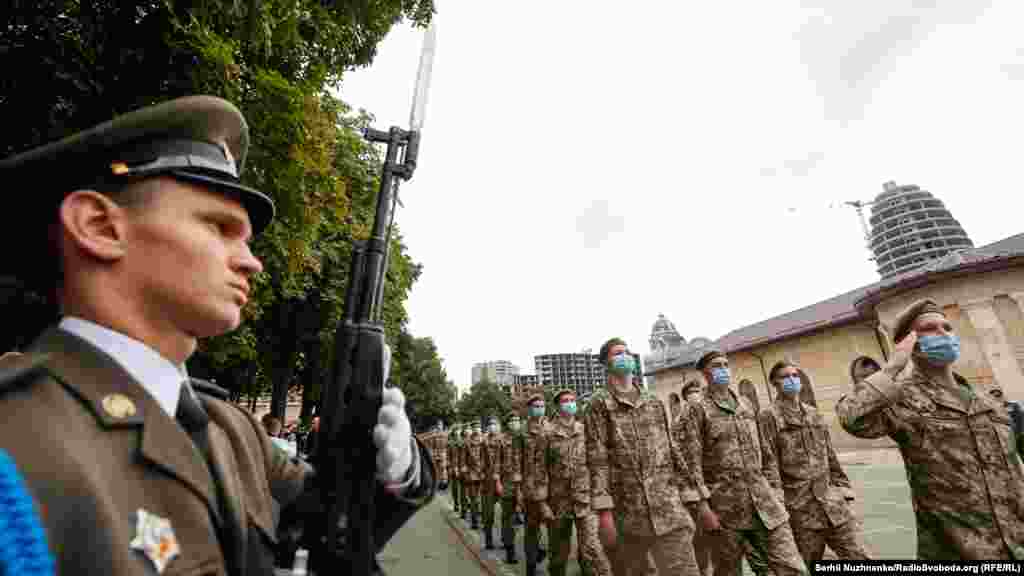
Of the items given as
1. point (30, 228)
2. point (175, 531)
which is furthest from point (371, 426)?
point (30, 228)

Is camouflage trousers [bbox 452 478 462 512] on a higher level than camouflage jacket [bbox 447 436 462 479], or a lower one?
lower

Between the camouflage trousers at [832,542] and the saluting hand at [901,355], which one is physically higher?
the saluting hand at [901,355]

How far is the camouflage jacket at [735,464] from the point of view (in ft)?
14.6

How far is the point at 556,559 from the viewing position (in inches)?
239

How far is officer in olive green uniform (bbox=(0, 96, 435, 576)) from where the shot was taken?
828 mm

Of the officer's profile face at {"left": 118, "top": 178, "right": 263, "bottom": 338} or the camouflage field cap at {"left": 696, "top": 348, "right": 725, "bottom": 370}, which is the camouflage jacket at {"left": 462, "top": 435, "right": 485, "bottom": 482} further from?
the officer's profile face at {"left": 118, "top": 178, "right": 263, "bottom": 338}

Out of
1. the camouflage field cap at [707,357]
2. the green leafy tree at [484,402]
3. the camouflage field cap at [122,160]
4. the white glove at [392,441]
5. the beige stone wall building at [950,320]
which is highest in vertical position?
the green leafy tree at [484,402]

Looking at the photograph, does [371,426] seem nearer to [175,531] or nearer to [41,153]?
[175,531]

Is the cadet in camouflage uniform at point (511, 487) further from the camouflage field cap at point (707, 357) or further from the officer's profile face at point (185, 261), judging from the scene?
the officer's profile face at point (185, 261)

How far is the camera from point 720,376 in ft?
17.5

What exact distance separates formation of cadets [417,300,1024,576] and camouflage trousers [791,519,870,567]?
0.01 metres

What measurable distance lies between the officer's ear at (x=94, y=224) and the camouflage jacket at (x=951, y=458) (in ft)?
12.9

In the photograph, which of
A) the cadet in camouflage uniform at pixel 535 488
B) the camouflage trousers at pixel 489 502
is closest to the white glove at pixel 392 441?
the cadet in camouflage uniform at pixel 535 488

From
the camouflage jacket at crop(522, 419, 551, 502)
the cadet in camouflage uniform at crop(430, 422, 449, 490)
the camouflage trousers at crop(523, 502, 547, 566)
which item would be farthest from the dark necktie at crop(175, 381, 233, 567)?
the cadet in camouflage uniform at crop(430, 422, 449, 490)
